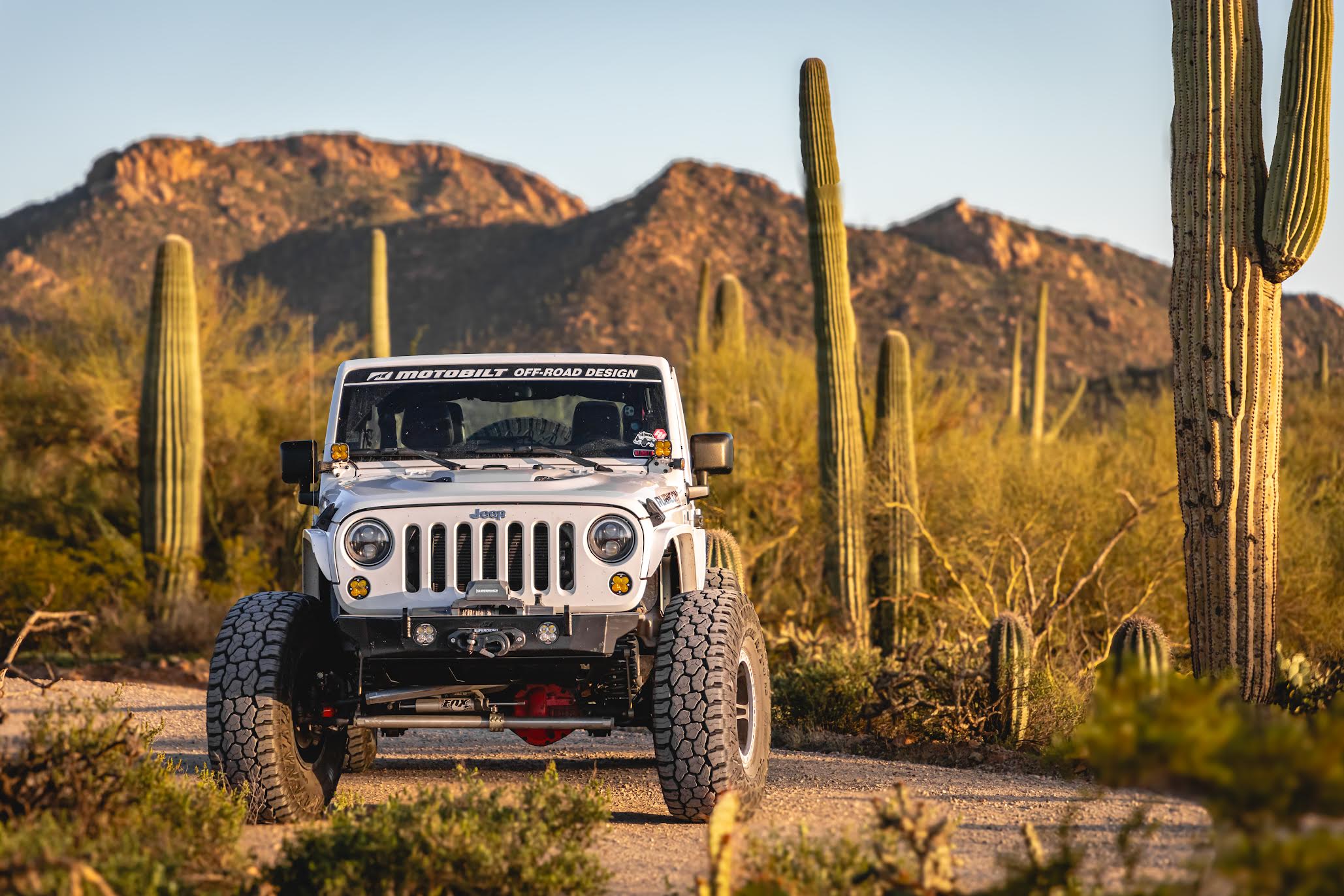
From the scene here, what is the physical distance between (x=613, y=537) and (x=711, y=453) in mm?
1235

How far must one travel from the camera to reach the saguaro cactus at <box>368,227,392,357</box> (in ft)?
70.7

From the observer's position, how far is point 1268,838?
9.72 feet

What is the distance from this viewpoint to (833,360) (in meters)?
14.6

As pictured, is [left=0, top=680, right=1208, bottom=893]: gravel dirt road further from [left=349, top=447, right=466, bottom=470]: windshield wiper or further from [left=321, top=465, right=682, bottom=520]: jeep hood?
[left=349, top=447, right=466, bottom=470]: windshield wiper

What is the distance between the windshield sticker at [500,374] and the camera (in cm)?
786

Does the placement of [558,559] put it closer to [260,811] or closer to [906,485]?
[260,811]

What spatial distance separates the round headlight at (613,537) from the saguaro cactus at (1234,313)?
4215 millimetres

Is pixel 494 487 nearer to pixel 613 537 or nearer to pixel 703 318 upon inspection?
pixel 613 537

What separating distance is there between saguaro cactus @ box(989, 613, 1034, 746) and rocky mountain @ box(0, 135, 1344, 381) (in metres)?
34.0

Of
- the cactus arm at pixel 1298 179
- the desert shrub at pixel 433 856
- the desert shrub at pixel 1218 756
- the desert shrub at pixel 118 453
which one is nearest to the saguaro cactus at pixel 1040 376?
the desert shrub at pixel 118 453

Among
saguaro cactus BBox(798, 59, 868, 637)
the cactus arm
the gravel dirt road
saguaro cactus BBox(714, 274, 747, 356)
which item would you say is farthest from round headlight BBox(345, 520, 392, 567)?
saguaro cactus BBox(714, 274, 747, 356)

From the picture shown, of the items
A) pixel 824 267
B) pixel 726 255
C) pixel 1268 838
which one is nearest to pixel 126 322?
pixel 824 267

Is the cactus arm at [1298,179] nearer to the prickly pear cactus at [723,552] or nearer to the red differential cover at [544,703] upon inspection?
the prickly pear cactus at [723,552]

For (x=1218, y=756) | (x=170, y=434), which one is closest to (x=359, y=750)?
(x=1218, y=756)
